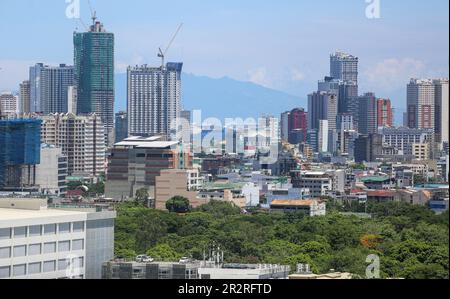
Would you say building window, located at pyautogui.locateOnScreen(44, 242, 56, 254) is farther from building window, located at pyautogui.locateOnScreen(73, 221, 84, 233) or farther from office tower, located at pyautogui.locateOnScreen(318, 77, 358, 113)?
office tower, located at pyautogui.locateOnScreen(318, 77, 358, 113)

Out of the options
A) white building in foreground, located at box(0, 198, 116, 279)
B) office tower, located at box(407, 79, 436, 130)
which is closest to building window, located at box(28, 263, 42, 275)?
white building in foreground, located at box(0, 198, 116, 279)

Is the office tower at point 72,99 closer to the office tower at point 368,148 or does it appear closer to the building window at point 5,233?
the office tower at point 368,148

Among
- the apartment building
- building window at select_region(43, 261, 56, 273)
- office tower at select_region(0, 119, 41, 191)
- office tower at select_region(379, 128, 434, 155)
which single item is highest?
office tower at select_region(379, 128, 434, 155)

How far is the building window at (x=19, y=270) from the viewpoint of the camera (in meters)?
3.66

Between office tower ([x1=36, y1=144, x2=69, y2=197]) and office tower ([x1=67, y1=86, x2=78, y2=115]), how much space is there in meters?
2.82

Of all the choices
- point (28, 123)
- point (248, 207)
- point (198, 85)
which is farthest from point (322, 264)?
point (28, 123)

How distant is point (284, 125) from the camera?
17953mm

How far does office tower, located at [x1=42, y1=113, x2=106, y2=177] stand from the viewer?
56.1 ft

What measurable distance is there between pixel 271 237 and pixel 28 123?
8.05m

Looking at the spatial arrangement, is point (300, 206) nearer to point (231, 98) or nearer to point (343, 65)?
point (231, 98)

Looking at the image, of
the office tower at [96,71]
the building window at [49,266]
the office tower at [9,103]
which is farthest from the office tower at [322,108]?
the building window at [49,266]
